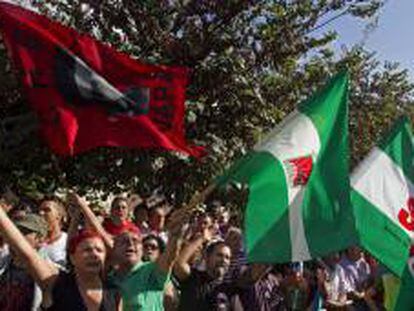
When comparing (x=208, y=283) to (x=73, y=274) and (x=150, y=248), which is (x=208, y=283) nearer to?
(x=150, y=248)

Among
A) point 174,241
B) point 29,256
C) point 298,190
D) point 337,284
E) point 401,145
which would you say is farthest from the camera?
point 337,284

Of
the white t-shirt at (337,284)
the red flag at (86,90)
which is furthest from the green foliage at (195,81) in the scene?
the red flag at (86,90)

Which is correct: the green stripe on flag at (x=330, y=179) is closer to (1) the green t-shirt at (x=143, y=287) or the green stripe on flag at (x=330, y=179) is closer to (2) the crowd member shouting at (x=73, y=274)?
(1) the green t-shirt at (x=143, y=287)

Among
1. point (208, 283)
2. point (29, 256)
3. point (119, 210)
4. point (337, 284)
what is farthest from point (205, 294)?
point (337, 284)

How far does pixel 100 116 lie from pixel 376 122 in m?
18.1

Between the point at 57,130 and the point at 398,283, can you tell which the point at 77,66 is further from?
the point at 398,283

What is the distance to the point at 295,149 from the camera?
20.6ft

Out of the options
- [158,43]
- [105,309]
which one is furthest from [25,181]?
[105,309]

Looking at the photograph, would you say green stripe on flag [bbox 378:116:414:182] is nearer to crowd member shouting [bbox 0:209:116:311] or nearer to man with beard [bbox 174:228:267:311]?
man with beard [bbox 174:228:267:311]

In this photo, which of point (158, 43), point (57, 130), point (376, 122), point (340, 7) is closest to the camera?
point (57, 130)

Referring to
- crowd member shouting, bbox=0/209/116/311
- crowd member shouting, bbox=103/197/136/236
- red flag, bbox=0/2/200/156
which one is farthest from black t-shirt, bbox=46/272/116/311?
crowd member shouting, bbox=103/197/136/236

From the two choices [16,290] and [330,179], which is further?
[330,179]

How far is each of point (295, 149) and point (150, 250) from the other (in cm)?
124

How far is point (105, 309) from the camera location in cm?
484
